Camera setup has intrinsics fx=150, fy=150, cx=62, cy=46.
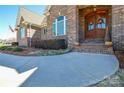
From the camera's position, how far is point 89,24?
35.4 feet

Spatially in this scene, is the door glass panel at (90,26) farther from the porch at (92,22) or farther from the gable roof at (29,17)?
the gable roof at (29,17)

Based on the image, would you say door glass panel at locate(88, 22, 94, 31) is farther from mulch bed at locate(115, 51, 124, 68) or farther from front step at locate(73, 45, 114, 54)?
mulch bed at locate(115, 51, 124, 68)

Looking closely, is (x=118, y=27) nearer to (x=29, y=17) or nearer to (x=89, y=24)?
(x=89, y=24)

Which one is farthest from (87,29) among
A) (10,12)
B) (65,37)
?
(10,12)

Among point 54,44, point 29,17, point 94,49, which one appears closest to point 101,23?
point 94,49

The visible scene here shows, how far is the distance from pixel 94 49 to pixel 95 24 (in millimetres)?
3062

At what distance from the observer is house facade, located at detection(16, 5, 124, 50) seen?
7586 millimetres

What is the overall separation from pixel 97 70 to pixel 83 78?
0.86m

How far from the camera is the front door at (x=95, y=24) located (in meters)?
10.1

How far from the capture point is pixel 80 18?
10422 millimetres

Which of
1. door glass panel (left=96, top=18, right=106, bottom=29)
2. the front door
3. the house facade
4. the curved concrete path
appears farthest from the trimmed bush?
the curved concrete path
